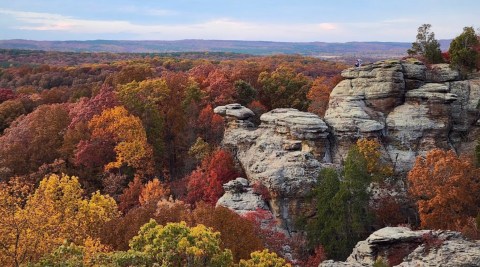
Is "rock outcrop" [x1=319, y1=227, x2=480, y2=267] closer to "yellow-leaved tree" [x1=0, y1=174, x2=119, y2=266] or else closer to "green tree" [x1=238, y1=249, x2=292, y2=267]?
"green tree" [x1=238, y1=249, x2=292, y2=267]

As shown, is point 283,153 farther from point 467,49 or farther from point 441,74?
point 467,49

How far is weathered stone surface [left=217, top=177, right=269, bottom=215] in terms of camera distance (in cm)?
3400

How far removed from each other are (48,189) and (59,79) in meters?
84.4

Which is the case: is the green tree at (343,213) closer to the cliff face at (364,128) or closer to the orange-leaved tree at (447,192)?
the orange-leaved tree at (447,192)

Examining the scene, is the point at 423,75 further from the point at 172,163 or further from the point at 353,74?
the point at 172,163

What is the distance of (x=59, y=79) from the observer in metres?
103

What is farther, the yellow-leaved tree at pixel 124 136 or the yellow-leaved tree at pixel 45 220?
the yellow-leaved tree at pixel 124 136

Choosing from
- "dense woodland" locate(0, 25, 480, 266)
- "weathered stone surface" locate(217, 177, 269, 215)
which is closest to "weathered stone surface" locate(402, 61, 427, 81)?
"dense woodland" locate(0, 25, 480, 266)

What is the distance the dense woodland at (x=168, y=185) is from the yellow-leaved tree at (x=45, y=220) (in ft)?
0.19

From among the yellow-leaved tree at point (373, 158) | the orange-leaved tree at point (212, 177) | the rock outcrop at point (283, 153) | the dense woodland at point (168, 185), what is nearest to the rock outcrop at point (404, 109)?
the yellow-leaved tree at point (373, 158)

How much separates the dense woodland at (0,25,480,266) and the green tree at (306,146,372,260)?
8 cm

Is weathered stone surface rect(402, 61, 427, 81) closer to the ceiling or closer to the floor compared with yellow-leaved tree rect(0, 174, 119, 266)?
closer to the ceiling

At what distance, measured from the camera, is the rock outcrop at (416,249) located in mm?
21547

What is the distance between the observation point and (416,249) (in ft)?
76.0
